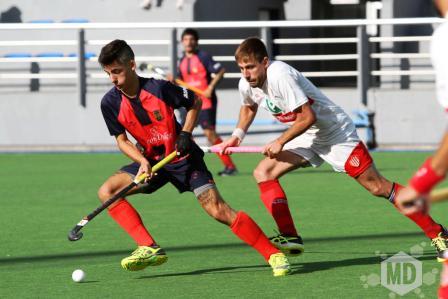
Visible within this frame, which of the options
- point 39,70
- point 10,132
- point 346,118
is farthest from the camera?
point 39,70

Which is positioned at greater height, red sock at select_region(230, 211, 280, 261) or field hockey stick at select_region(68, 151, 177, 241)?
field hockey stick at select_region(68, 151, 177, 241)

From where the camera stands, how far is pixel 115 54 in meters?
6.95

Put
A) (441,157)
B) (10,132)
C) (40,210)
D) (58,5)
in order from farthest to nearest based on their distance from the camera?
(58,5) < (10,132) < (40,210) < (441,157)

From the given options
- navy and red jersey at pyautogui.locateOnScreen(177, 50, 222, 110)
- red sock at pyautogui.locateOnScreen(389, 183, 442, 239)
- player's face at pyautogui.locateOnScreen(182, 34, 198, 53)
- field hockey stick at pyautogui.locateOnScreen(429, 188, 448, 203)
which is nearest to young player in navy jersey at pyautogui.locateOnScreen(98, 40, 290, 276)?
red sock at pyautogui.locateOnScreen(389, 183, 442, 239)

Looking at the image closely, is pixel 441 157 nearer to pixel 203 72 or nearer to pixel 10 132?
pixel 203 72

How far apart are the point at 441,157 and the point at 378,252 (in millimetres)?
3730

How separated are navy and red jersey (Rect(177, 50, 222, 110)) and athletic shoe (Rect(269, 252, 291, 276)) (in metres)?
7.29

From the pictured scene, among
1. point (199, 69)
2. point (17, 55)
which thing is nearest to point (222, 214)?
point (199, 69)

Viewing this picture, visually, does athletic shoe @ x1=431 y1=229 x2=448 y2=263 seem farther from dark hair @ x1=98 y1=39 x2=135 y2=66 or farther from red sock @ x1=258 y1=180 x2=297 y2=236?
dark hair @ x1=98 y1=39 x2=135 y2=66

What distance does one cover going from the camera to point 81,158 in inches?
636

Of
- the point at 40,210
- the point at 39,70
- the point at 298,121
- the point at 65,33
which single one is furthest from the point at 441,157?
the point at 65,33

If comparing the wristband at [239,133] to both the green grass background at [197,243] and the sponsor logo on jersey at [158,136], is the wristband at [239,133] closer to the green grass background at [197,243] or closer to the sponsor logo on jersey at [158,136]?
the sponsor logo on jersey at [158,136]

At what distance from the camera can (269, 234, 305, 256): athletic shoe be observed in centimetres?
752

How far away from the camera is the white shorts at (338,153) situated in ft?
24.7
